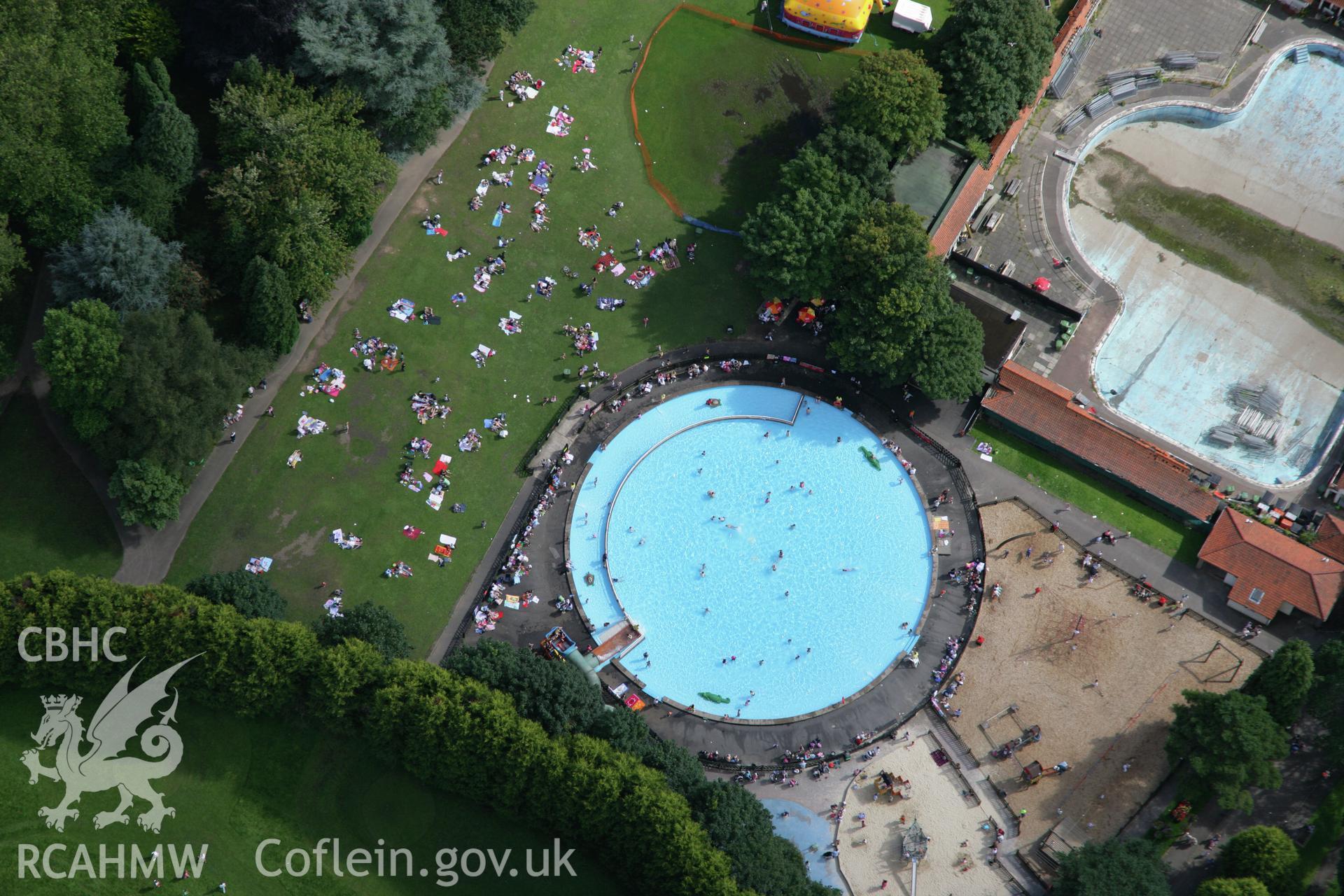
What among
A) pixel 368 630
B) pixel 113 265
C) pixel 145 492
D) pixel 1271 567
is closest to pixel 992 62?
pixel 1271 567

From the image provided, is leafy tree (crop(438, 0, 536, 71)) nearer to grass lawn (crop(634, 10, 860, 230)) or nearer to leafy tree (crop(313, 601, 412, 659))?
grass lawn (crop(634, 10, 860, 230))

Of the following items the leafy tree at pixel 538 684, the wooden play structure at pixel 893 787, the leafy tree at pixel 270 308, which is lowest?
the wooden play structure at pixel 893 787

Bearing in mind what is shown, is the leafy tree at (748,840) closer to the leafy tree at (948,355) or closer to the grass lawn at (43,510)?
the leafy tree at (948,355)

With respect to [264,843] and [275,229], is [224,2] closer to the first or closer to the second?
[275,229]

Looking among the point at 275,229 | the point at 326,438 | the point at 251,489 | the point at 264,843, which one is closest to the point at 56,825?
the point at 264,843

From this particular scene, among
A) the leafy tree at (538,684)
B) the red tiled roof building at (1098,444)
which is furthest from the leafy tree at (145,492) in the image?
the red tiled roof building at (1098,444)

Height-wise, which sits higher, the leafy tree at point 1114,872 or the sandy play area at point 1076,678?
the sandy play area at point 1076,678

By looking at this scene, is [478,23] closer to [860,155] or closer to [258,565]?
[860,155]
